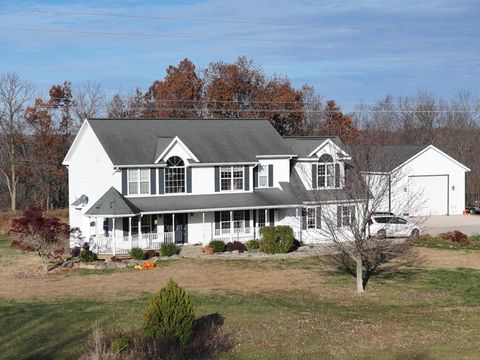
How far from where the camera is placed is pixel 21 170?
6450 cm

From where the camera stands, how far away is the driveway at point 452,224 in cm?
4815

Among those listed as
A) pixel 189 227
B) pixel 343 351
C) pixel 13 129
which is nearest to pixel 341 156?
pixel 189 227

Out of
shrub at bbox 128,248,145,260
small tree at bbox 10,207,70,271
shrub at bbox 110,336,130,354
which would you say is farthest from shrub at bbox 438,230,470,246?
shrub at bbox 110,336,130,354

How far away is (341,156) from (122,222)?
1283 centimetres

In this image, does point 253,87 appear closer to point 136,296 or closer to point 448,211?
point 448,211

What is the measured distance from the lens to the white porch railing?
38781mm

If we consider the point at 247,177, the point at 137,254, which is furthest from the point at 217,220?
the point at 137,254

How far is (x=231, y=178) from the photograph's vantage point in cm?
4234

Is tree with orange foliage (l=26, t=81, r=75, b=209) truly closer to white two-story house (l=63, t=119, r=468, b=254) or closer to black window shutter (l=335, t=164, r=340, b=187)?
white two-story house (l=63, t=119, r=468, b=254)

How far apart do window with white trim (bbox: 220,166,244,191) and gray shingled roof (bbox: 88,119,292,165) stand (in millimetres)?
631

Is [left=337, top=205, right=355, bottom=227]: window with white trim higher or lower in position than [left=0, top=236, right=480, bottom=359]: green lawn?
higher

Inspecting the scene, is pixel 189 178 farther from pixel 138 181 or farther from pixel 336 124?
pixel 336 124

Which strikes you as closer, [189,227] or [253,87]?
[189,227]

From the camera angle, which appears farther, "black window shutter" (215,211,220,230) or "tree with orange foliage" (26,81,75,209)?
"tree with orange foliage" (26,81,75,209)
